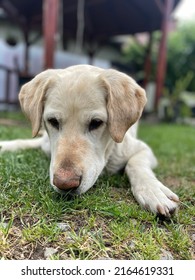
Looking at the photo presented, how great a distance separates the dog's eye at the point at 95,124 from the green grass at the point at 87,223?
436 mm

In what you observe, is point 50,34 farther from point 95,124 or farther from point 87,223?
point 87,223

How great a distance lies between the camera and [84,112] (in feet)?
8.03

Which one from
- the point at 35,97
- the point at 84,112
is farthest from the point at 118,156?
the point at 35,97

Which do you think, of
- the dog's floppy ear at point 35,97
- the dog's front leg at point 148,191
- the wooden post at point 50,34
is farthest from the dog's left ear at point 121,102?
the wooden post at point 50,34

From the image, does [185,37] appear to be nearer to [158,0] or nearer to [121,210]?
[158,0]

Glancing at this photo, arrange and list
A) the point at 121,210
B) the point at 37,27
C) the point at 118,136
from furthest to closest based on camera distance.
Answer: the point at 37,27 → the point at 118,136 → the point at 121,210

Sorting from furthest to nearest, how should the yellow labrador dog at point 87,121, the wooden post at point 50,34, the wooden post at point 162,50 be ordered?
the wooden post at point 162,50
the wooden post at point 50,34
the yellow labrador dog at point 87,121

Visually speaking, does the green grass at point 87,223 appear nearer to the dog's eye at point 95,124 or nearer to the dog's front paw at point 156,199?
the dog's front paw at point 156,199

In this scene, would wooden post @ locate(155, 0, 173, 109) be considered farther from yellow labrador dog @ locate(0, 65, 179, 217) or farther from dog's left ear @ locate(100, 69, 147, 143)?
dog's left ear @ locate(100, 69, 147, 143)

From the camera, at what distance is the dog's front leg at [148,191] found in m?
2.16

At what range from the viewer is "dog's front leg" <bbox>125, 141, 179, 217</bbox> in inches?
84.9

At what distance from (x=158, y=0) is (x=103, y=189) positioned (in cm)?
995

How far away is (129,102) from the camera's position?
256 centimetres

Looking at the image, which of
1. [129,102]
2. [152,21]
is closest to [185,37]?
[152,21]
